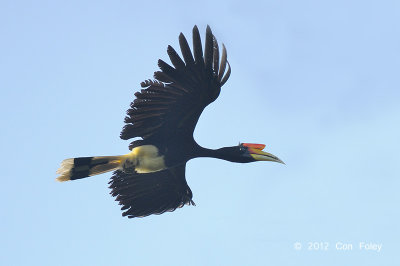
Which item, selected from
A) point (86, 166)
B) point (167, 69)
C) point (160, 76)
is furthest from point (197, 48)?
point (86, 166)

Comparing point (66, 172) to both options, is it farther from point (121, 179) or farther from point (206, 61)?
point (206, 61)

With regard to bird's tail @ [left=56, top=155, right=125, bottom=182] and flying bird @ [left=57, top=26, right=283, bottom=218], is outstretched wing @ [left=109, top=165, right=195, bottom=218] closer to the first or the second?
flying bird @ [left=57, top=26, right=283, bottom=218]

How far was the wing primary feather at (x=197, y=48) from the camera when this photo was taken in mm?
12156

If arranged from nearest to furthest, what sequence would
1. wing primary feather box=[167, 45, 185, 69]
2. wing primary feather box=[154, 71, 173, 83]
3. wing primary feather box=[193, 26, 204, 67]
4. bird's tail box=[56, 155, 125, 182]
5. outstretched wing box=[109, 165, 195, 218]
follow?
wing primary feather box=[193, 26, 204, 67] → wing primary feather box=[167, 45, 185, 69] → wing primary feather box=[154, 71, 173, 83] → bird's tail box=[56, 155, 125, 182] → outstretched wing box=[109, 165, 195, 218]

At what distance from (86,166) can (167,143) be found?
1.49m

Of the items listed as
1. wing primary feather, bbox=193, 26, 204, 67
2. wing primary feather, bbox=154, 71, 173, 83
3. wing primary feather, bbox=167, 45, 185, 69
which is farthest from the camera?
wing primary feather, bbox=154, 71, 173, 83

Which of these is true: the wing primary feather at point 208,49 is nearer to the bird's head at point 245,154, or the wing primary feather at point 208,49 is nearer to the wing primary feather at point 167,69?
the wing primary feather at point 167,69

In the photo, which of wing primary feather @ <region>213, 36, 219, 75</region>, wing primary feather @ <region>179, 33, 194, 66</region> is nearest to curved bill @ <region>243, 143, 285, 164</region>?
wing primary feather @ <region>213, 36, 219, 75</region>

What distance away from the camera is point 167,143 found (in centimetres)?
1360

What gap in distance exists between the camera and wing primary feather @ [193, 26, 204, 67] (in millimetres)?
12156

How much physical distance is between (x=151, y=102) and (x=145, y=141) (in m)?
0.91

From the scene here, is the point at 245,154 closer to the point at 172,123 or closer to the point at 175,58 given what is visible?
the point at 172,123

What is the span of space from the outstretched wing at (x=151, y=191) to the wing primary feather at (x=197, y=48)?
106 inches

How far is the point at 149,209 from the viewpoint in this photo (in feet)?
47.4
